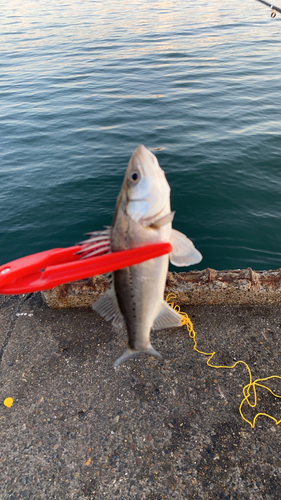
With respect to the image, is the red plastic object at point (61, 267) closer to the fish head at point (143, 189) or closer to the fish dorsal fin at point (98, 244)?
the fish dorsal fin at point (98, 244)

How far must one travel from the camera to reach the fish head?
96.2 inches

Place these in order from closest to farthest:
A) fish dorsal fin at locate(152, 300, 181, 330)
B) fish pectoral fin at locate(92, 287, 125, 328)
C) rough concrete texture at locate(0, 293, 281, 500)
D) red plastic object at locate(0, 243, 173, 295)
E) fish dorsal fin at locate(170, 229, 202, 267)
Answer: red plastic object at locate(0, 243, 173, 295)
fish dorsal fin at locate(170, 229, 202, 267)
fish pectoral fin at locate(92, 287, 125, 328)
fish dorsal fin at locate(152, 300, 181, 330)
rough concrete texture at locate(0, 293, 281, 500)

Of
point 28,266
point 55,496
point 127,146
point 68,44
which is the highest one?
point 68,44

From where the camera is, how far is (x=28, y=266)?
267 centimetres

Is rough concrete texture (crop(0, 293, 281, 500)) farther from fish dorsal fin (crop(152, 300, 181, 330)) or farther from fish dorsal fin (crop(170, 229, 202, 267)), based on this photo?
fish dorsal fin (crop(170, 229, 202, 267))

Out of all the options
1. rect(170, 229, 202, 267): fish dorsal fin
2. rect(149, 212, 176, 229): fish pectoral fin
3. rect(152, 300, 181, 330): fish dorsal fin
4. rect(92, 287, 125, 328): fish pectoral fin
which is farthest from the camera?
rect(152, 300, 181, 330): fish dorsal fin

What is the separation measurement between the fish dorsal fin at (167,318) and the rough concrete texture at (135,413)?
7.01 ft

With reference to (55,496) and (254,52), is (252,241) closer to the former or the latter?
(55,496)

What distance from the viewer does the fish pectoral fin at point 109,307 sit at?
9.18 ft

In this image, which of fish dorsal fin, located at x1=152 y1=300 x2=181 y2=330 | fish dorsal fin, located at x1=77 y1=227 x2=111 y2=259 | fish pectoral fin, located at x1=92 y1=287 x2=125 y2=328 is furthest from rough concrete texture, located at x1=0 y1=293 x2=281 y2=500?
fish dorsal fin, located at x1=77 y1=227 x2=111 y2=259

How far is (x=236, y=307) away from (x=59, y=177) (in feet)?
27.6

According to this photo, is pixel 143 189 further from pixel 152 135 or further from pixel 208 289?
pixel 152 135

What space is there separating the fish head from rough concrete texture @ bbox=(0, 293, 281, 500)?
3.24 meters

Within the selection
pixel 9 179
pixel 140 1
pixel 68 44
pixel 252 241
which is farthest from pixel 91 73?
pixel 140 1
